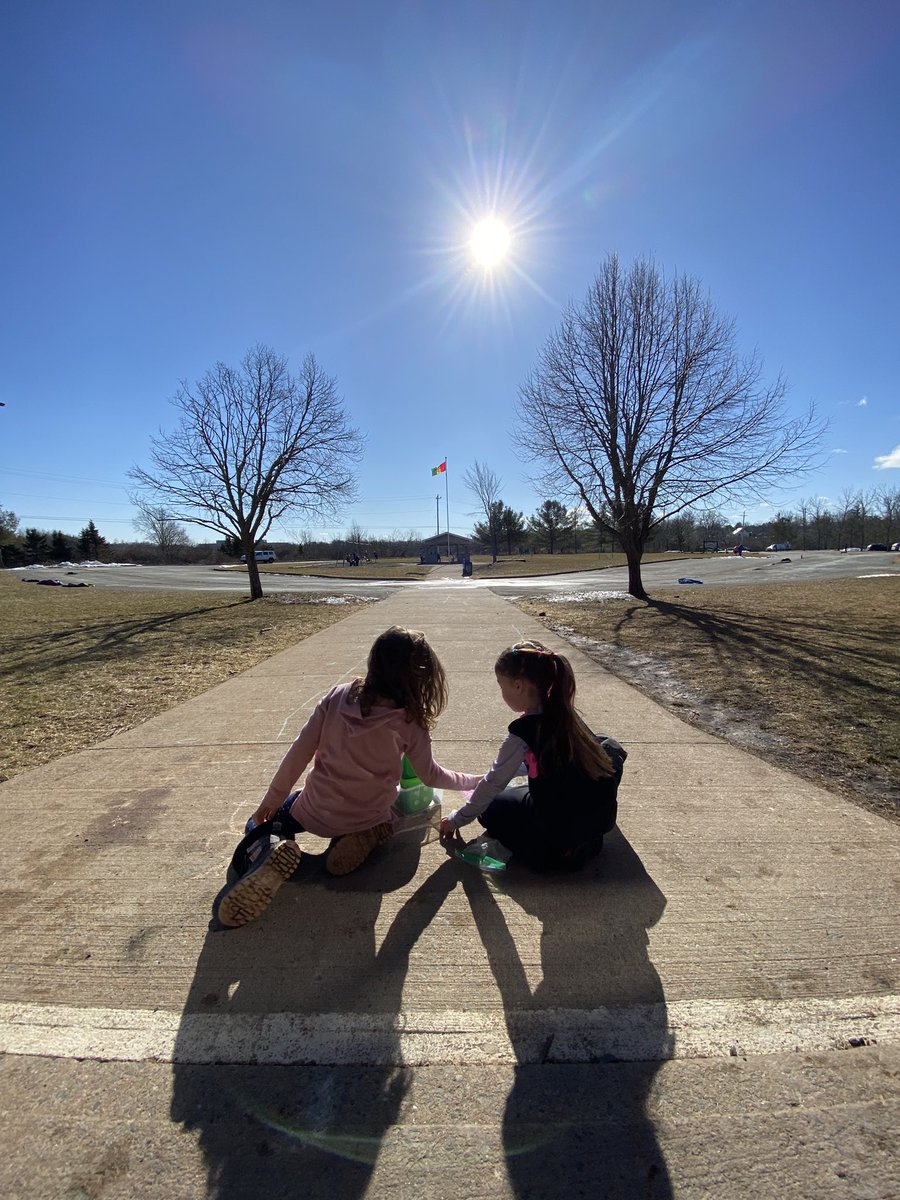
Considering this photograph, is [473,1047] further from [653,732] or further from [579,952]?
[653,732]

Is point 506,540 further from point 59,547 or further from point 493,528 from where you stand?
point 59,547

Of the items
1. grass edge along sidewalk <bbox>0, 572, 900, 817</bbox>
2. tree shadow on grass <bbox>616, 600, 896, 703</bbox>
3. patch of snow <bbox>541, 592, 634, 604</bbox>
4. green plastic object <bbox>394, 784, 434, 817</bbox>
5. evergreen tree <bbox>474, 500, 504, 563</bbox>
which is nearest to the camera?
green plastic object <bbox>394, 784, 434, 817</bbox>

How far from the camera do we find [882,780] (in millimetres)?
3586

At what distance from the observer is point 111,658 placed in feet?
27.9

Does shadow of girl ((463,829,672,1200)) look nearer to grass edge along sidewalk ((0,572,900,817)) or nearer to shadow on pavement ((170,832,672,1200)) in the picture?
shadow on pavement ((170,832,672,1200))

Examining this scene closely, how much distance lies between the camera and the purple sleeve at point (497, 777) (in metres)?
2.49

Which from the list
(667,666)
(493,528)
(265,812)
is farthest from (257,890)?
(493,528)

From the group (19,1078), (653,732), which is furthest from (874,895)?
(19,1078)

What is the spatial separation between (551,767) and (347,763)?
86 cm

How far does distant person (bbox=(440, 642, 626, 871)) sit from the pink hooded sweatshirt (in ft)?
1.27

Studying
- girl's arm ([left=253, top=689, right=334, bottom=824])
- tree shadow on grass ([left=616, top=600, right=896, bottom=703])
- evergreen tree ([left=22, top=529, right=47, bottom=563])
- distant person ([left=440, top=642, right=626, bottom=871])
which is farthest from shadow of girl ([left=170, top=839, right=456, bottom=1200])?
evergreen tree ([left=22, top=529, right=47, bottom=563])

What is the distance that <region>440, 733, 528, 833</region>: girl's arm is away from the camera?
249 cm

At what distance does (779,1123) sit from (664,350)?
54.1 ft

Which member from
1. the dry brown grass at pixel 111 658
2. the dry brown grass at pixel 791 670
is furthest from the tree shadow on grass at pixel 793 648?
the dry brown grass at pixel 111 658
